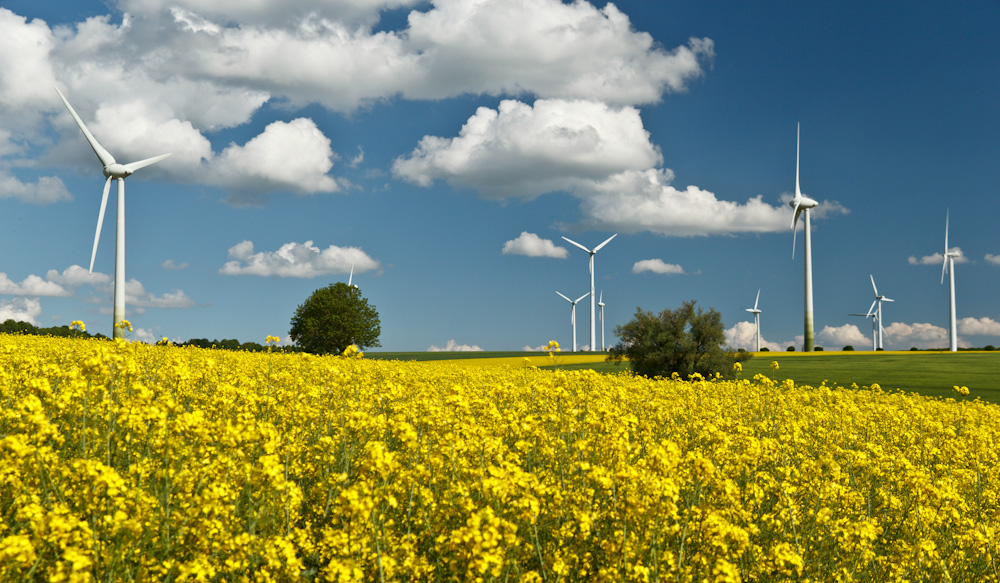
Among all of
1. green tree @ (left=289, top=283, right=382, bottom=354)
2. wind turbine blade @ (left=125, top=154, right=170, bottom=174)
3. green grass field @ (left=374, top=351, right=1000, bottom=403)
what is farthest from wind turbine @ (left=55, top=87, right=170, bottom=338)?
green grass field @ (left=374, top=351, right=1000, bottom=403)

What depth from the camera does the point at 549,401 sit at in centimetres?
1077

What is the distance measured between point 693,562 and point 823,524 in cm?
243

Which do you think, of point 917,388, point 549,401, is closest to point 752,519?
point 549,401

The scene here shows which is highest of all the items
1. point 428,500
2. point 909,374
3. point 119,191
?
point 119,191

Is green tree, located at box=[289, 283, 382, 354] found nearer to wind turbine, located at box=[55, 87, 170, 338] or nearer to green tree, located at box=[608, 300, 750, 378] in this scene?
wind turbine, located at box=[55, 87, 170, 338]

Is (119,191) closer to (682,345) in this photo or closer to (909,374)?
(682,345)

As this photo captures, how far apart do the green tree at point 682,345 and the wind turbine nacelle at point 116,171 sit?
38.3m

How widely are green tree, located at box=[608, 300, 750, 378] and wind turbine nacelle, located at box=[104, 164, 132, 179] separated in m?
38.3

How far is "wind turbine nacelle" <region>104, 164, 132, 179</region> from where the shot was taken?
142 ft

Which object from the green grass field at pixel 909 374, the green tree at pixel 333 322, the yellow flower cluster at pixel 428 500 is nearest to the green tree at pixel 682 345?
the green grass field at pixel 909 374

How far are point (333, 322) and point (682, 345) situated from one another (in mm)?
46546

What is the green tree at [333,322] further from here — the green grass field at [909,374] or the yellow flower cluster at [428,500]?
the yellow flower cluster at [428,500]

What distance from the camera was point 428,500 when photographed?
5539 millimetres

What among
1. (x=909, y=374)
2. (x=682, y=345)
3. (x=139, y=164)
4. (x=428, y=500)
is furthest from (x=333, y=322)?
(x=428, y=500)
